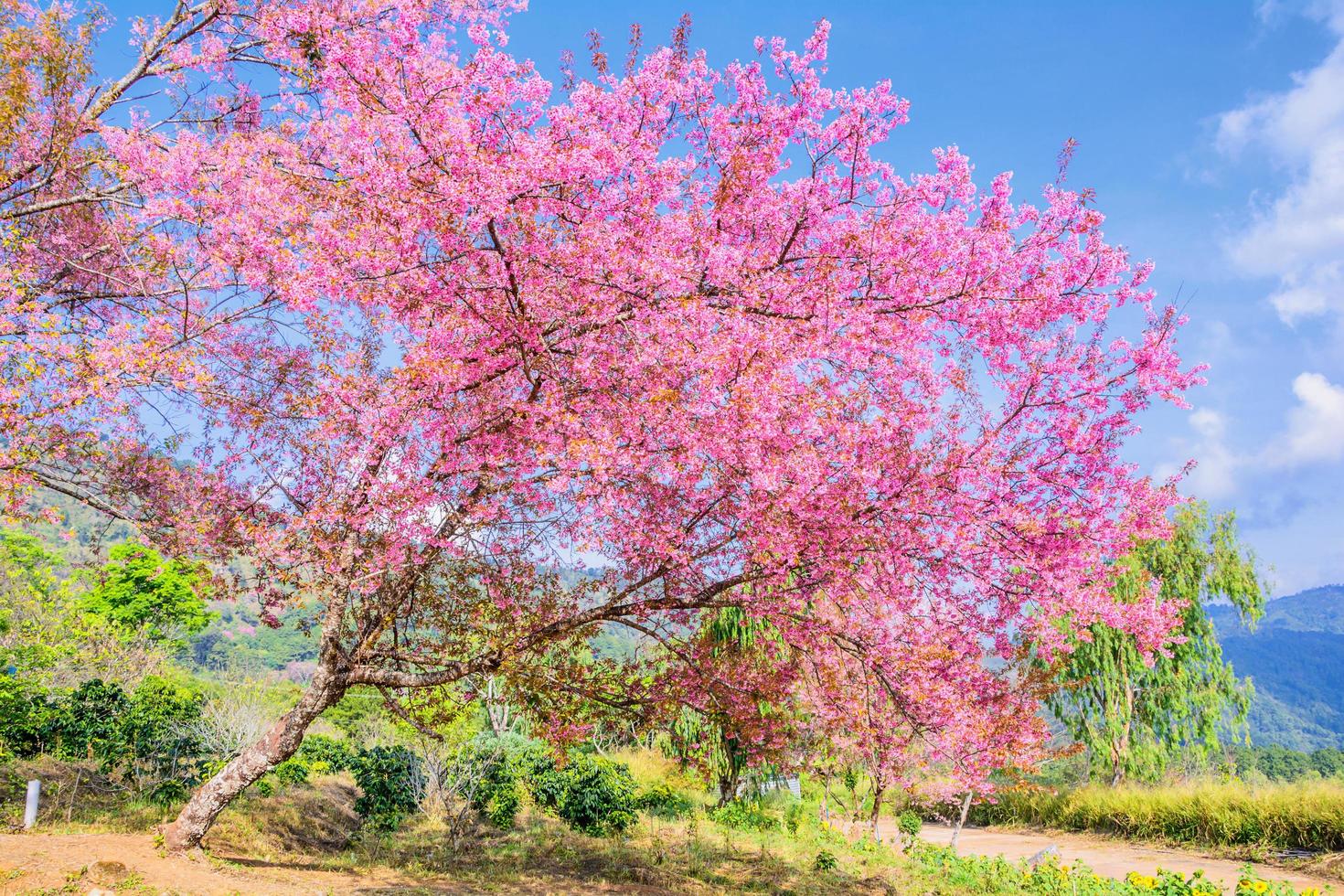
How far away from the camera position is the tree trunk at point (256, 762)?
23.8 feet

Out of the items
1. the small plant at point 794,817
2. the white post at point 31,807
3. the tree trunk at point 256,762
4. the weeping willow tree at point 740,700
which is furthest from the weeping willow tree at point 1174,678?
the white post at point 31,807

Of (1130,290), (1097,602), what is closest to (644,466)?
(1097,602)

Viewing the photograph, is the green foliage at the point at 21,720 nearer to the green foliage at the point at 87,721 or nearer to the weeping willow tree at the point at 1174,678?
the green foliage at the point at 87,721

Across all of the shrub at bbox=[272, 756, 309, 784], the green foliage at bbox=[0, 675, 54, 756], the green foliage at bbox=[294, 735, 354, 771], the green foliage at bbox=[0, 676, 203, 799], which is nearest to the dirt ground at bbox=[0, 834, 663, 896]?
the green foliage at bbox=[0, 676, 203, 799]

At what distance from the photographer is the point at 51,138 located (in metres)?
6.99

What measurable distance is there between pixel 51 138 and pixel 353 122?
13.8 ft

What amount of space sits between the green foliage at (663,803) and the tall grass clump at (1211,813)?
6.68 m

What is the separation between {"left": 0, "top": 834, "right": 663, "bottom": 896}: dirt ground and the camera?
6.02 meters

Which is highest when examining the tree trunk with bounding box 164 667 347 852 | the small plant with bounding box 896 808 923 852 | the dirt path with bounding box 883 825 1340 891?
the tree trunk with bounding box 164 667 347 852

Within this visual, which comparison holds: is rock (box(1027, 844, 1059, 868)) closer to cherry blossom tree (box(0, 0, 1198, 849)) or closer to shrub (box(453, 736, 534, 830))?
cherry blossom tree (box(0, 0, 1198, 849))

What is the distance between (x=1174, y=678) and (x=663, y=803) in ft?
51.7

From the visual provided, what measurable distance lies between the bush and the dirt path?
6419 millimetres

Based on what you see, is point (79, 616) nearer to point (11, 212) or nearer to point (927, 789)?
point (11, 212)

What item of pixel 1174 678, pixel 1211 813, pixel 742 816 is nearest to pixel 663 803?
pixel 742 816
